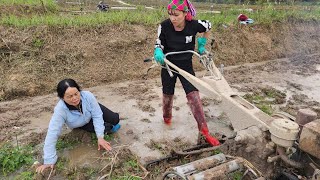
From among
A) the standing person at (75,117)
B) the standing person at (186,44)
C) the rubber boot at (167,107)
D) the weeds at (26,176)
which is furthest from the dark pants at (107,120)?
the standing person at (186,44)

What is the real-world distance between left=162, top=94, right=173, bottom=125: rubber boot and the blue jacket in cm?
101

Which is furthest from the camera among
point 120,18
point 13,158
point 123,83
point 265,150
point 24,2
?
point 24,2

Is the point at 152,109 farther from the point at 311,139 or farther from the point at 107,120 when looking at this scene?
the point at 311,139

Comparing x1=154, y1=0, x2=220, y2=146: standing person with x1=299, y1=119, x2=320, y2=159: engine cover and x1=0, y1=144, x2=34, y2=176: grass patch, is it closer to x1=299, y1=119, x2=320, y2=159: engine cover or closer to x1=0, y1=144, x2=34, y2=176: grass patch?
x1=299, y1=119, x2=320, y2=159: engine cover

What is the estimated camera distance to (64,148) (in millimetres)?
4523

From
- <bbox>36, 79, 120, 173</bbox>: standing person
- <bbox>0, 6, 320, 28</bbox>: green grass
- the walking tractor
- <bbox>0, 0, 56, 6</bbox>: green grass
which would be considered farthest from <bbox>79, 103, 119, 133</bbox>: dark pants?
<bbox>0, 0, 56, 6</bbox>: green grass

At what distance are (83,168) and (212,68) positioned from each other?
203 cm

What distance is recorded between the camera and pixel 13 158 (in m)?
4.14

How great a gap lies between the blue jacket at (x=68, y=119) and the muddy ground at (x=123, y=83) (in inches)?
11.3

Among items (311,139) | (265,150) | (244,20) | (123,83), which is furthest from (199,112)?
(244,20)

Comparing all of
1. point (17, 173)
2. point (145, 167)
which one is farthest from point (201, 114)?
point (17, 173)

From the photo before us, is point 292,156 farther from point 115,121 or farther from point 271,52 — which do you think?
point 271,52

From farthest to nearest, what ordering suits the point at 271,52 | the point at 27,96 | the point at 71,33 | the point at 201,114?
the point at 271,52, the point at 71,33, the point at 27,96, the point at 201,114

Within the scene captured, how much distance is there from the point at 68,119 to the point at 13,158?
0.84 metres
